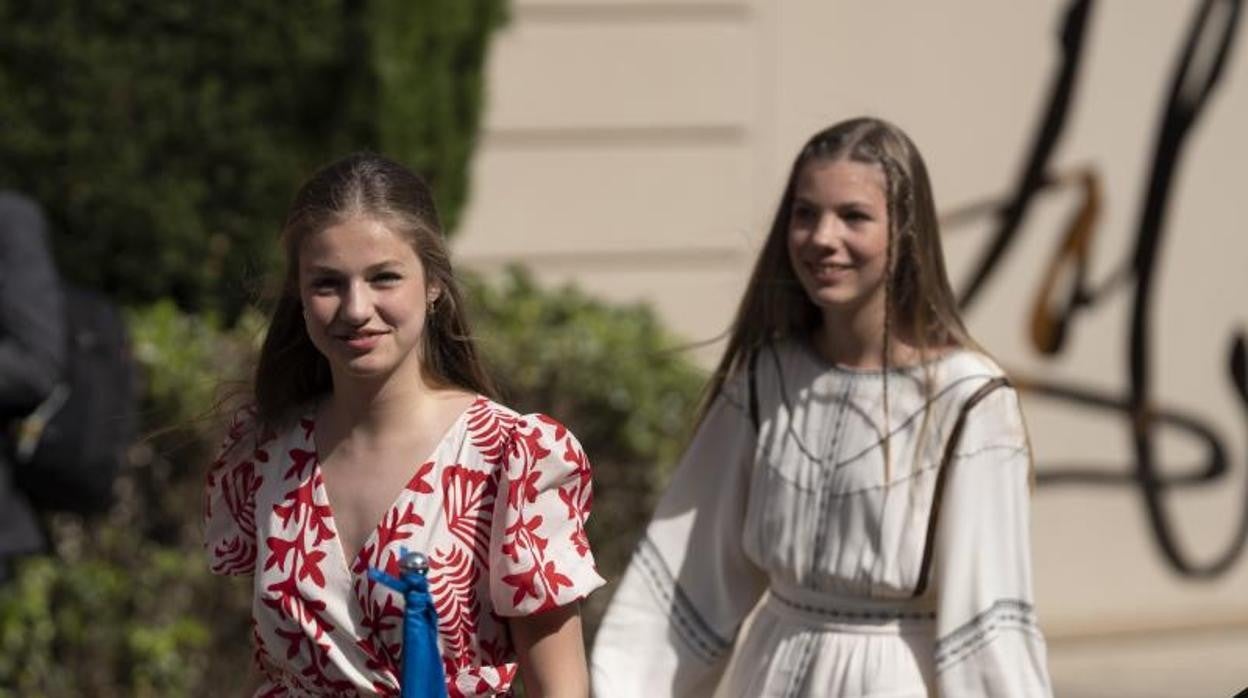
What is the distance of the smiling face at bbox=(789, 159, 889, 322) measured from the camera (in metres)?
4.07

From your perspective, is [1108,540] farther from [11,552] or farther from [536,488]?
[536,488]

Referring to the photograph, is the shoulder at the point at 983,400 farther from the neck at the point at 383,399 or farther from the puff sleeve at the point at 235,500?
the puff sleeve at the point at 235,500

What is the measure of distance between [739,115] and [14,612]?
8.89 ft

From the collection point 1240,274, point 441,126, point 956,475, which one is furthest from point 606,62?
point 956,475

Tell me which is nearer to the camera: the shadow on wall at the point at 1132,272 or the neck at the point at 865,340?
the neck at the point at 865,340

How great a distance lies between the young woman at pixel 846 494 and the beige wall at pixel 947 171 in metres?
3.24

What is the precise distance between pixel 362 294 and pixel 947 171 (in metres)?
4.96

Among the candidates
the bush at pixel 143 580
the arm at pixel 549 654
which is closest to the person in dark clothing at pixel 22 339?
the bush at pixel 143 580

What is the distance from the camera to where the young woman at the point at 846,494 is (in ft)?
13.1

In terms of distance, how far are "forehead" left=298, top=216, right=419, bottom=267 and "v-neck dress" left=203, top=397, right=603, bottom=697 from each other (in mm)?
257

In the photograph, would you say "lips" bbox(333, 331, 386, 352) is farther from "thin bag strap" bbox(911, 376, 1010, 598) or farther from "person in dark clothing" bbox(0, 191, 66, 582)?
"person in dark clothing" bbox(0, 191, 66, 582)

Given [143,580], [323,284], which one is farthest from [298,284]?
[143,580]

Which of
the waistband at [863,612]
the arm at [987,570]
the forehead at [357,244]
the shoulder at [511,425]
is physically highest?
the forehead at [357,244]

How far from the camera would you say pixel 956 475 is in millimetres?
4016
